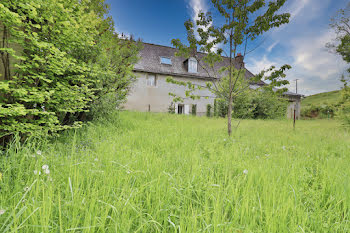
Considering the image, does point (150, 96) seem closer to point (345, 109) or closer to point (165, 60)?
point (165, 60)

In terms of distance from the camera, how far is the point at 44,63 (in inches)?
116

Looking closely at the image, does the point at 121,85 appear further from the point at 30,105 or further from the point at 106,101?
the point at 30,105

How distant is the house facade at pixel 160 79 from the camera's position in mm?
15812

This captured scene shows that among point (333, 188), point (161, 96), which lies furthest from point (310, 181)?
point (161, 96)

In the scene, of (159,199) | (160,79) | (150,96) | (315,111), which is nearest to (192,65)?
(160,79)

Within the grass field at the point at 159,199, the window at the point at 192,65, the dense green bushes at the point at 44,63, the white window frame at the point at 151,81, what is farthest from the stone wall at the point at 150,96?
the grass field at the point at 159,199

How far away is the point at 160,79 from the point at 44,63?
14.0 m

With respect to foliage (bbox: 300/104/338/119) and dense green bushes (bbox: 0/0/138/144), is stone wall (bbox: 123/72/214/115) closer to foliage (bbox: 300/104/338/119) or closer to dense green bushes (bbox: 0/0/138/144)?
dense green bushes (bbox: 0/0/138/144)

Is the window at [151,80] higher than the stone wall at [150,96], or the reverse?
the window at [151,80]

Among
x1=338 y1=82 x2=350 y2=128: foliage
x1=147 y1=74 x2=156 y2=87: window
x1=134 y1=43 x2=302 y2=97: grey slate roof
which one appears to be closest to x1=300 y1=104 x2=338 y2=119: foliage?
x1=134 y1=43 x2=302 y2=97: grey slate roof

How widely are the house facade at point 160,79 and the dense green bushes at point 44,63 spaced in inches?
415

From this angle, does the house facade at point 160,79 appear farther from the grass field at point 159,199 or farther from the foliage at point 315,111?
the foliage at point 315,111

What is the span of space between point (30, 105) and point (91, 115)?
6.96 ft

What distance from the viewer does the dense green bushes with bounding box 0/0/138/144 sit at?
2287 millimetres
